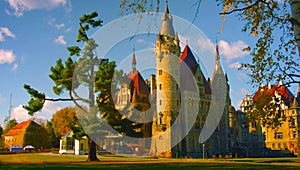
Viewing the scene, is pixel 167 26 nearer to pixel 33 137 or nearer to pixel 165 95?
pixel 165 95

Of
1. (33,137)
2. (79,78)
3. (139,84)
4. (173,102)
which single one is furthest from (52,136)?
(79,78)

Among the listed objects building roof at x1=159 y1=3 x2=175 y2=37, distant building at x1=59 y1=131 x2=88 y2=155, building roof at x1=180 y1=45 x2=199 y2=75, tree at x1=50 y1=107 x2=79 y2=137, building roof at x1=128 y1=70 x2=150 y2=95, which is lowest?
distant building at x1=59 y1=131 x2=88 y2=155

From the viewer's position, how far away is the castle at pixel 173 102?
4572cm

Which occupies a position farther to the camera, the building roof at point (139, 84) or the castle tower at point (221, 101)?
the castle tower at point (221, 101)

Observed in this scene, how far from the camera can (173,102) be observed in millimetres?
46656

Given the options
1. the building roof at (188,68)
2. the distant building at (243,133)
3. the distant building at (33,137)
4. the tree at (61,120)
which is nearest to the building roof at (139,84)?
the building roof at (188,68)

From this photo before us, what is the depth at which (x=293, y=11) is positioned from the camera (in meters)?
5.25

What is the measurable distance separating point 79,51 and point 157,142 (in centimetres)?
2258

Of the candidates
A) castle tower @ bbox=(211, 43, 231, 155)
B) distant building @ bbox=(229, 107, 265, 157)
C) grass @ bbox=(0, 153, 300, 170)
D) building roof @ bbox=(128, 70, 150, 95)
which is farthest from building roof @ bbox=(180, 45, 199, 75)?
grass @ bbox=(0, 153, 300, 170)

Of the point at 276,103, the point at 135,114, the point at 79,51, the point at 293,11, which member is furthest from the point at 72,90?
the point at 293,11

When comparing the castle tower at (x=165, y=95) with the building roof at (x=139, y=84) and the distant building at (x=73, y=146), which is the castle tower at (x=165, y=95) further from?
the distant building at (x=73, y=146)

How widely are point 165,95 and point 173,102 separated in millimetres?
1523

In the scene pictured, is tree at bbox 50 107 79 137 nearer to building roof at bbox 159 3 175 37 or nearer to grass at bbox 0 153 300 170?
building roof at bbox 159 3 175 37

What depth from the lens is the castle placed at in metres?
45.7
